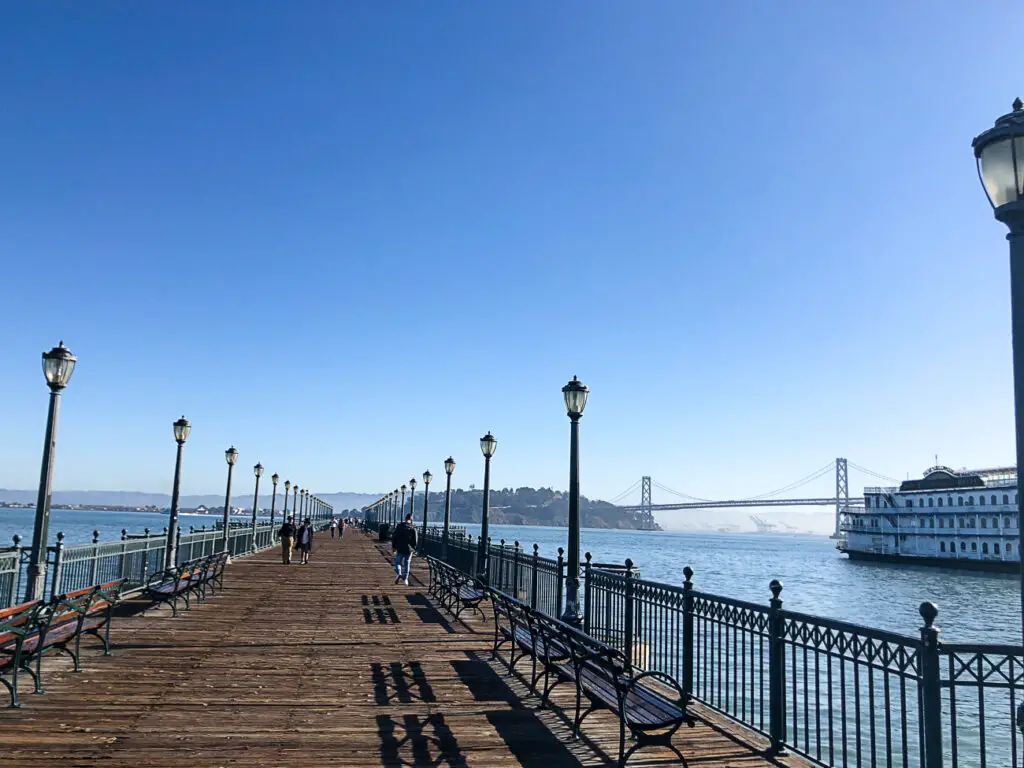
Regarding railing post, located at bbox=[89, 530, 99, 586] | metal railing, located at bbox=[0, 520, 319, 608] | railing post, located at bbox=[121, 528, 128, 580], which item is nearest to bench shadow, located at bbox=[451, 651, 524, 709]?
metal railing, located at bbox=[0, 520, 319, 608]

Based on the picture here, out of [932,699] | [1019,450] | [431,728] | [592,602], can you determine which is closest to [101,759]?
[431,728]

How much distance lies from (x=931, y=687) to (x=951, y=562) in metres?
85.5

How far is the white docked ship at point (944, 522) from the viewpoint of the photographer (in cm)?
7531

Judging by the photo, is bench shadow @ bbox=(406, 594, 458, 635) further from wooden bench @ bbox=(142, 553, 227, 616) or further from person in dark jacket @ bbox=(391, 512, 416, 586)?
wooden bench @ bbox=(142, 553, 227, 616)

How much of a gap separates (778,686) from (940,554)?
8676 cm

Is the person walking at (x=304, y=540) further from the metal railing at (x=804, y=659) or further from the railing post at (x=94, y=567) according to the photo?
the railing post at (x=94, y=567)

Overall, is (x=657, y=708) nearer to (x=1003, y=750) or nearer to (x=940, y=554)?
(x=1003, y=750)

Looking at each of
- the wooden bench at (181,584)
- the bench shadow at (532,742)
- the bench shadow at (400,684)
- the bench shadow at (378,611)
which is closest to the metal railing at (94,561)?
the wooden bench at (181,584)

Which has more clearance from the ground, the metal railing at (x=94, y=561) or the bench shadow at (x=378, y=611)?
the metal railing at (x=94, y=561)

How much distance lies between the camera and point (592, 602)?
12.2 m

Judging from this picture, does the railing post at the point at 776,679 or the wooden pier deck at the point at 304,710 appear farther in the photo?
the railing post at the point at 776,679

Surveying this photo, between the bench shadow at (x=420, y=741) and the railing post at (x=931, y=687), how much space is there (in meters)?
3.28

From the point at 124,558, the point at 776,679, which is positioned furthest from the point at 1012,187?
the point at 124,558

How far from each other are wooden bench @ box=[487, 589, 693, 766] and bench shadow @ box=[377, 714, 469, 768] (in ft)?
3.84
